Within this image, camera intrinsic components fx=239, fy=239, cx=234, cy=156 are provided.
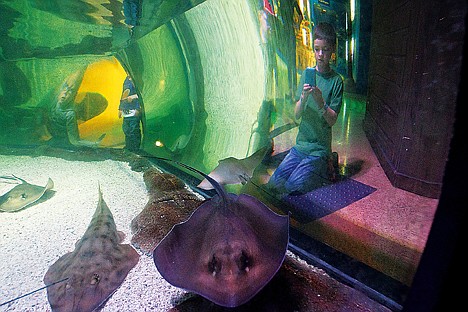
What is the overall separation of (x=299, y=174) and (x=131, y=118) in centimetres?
619

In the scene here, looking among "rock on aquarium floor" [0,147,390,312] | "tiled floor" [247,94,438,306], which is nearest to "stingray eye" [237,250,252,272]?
"rock on aquarium floor" [0,147,390,312]

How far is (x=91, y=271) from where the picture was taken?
2.09 meters

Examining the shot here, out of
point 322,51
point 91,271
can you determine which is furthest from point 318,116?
point 91,271

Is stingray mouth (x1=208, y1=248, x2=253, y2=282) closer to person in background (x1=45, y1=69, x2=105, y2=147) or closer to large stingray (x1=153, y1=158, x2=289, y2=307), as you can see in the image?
large stingray (x1=153, y1=158, x2=289, y2=307)

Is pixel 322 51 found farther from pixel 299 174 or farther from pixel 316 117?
pixel 299 174

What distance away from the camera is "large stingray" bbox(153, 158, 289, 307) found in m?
1.42

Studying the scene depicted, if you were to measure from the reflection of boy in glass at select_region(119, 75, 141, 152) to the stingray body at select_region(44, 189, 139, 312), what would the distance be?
4978 millimetres

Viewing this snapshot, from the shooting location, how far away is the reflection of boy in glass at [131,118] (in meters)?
7.31

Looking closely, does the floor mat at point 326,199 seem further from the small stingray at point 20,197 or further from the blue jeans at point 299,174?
the small stingray at point 20,197

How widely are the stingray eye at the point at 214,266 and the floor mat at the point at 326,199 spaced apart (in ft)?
4.43

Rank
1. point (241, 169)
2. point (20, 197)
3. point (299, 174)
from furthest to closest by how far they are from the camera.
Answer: point (20, 197), point (241, 169), point (299, 174)

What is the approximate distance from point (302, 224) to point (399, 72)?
5.52ft

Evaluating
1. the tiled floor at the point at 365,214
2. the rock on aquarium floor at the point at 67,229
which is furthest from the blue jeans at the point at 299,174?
the rock on aquarium floor at the point at 67,229

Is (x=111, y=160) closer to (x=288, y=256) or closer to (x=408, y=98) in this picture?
(x=288, y=256)
